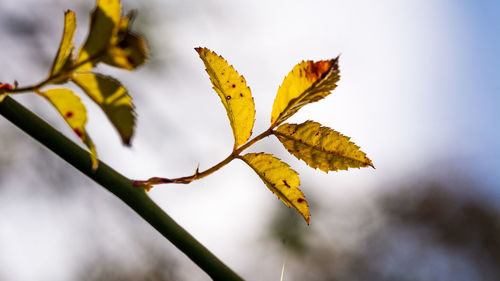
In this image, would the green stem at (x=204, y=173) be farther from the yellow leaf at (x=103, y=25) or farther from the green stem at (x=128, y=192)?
the yellow leaf at (x=103, y=25)

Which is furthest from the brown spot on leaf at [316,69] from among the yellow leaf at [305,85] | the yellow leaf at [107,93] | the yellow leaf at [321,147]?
the yellow leaf at [107,93]

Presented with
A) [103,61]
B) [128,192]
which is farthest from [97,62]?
[128,192]

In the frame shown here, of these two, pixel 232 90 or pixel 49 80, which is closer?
pixel 49 80

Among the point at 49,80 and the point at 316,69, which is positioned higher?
the point at 316,69

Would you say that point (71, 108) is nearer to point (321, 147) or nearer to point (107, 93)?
point (107, 93)

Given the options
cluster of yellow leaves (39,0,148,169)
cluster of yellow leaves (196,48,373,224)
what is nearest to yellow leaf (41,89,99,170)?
cluster of yellow leaves (39,0,148,169)

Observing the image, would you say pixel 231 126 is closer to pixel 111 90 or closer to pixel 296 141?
pixel 296 141

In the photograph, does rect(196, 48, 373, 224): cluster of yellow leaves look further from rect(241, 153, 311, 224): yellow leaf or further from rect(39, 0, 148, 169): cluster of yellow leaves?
rect(39, 0, 148, 169): cluster of yellow leaves
